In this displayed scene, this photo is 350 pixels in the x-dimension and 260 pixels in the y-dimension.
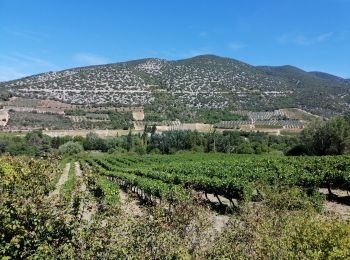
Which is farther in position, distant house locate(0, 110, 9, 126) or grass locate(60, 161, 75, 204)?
distant house locate(0, 110, 9, 126)

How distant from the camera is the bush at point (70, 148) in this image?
11188cm

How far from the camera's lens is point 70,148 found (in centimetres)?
11394

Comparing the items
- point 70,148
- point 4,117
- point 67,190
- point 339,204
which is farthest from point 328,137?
point 4,117

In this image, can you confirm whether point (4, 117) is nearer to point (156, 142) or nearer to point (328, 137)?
point (156, 142)

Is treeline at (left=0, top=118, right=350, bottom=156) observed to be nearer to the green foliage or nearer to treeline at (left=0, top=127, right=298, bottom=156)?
treeline at (left=0, top=127, right=298, bottom=156)

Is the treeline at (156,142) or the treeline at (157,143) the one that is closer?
the treeline at (157,143)

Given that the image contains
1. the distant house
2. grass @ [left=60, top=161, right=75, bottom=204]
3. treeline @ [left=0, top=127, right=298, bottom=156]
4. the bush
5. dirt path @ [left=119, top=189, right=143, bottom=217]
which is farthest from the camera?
the distant house

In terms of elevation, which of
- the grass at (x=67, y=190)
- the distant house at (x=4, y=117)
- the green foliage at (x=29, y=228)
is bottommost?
the distant house at (x=4, y=117)

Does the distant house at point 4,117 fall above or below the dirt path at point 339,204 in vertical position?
below

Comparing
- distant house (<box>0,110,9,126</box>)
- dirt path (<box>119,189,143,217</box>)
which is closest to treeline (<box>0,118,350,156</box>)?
distant house (<box>0,110,9,126</box>)

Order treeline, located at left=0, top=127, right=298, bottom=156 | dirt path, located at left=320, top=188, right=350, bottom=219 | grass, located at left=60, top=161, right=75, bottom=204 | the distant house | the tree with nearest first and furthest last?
1. grass, located at left=60, top=161, right=75, bottom=204
2. dirt path, located at left=320, top=188, right=350, bottom=219
3. the tree
4. treeline, located at left=0, top=127, right=298, bottom=156
5. the distant house

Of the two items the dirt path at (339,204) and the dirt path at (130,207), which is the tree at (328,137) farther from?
the dirt path at (130,207)

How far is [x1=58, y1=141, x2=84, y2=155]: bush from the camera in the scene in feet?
367

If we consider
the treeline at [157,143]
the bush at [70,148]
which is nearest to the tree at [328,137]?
the treeline at [157,143]
